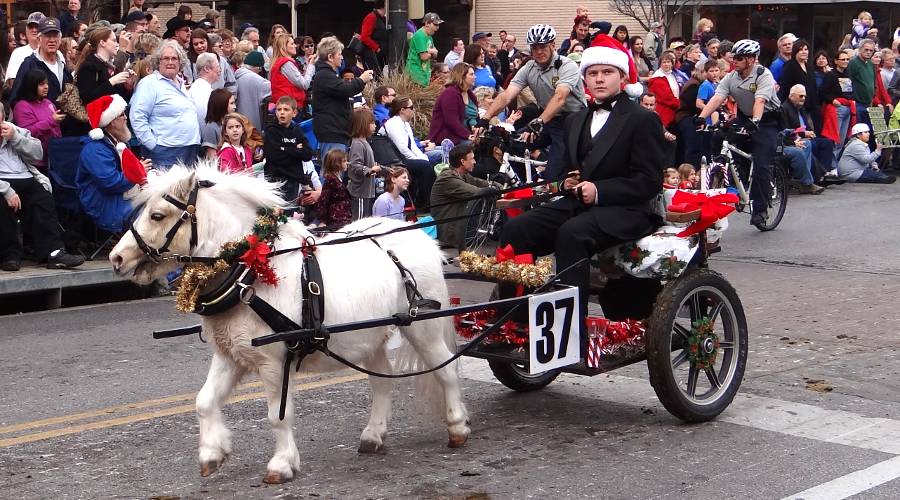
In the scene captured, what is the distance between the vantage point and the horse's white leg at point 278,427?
6035mm

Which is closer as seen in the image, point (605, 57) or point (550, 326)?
point (550, 326)

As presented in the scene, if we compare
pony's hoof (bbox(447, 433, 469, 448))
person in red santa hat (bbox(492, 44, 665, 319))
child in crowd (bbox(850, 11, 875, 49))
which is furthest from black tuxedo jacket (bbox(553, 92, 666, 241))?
child in crowd (bbox(850, 11, 875, 49))

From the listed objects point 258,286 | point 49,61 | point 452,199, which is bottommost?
point 452,199

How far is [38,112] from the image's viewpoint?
12.5 m

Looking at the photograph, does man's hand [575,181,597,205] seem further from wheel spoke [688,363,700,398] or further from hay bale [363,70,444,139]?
hay bale [363,70,444,139]

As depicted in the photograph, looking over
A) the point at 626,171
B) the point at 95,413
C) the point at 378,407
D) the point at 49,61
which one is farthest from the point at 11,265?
the point at 626,171

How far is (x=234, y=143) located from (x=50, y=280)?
215cm

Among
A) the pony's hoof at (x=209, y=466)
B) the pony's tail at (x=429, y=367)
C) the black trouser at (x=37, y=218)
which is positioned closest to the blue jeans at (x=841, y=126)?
the black trouser at (x=37, y=218)

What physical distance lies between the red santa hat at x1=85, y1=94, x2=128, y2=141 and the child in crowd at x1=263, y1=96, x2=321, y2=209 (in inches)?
61.7

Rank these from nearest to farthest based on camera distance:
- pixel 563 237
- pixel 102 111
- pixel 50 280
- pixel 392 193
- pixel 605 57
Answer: pixel 563 237 < pixel 605 57 < pixel 50 280 < pixel 102 111 < pixel 392 193

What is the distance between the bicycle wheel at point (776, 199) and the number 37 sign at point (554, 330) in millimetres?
9398

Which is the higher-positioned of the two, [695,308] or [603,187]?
[603,187]

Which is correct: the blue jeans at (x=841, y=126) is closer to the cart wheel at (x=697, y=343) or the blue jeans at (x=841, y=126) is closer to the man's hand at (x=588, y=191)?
the cart wheel at (x=697, y=343)

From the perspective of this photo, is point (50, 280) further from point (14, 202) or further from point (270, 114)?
point (270, 114)
